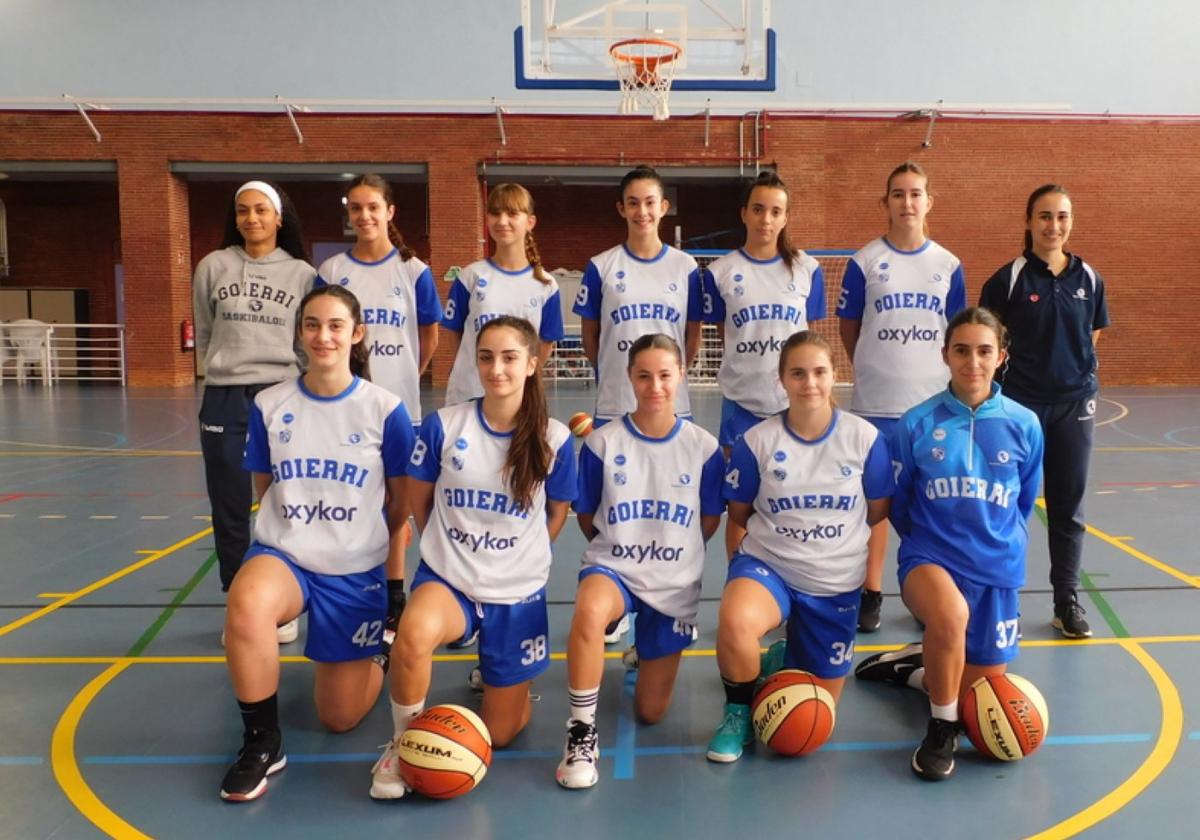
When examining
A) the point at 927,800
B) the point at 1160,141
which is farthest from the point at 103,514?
the point at 1160,141

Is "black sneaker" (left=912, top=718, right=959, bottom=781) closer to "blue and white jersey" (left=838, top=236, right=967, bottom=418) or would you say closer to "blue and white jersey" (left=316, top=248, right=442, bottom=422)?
"blue and white jersey" (left=838, top=236, right=967, bottom=418)

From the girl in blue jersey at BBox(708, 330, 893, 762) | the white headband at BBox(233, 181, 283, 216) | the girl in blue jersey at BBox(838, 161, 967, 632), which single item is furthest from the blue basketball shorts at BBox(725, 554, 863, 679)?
the white headband at BBox(233, 181, 283, 216)

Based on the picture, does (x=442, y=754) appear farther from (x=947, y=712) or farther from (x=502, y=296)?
(x=502, y=296)

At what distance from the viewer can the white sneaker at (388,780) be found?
290 centimetres

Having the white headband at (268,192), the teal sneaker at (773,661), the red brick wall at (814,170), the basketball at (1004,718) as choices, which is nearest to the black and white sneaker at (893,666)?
the teal sneaker at (773,661)

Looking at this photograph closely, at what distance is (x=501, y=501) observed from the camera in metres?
3.25

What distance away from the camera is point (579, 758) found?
3.02m

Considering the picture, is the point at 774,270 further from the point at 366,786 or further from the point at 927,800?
the point at 366,786

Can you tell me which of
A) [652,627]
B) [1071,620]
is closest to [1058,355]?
[1071,620]

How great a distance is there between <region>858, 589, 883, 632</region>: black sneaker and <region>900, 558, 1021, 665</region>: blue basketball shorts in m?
1.19

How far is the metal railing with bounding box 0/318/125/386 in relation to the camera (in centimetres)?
1895

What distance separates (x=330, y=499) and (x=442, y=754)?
99cm

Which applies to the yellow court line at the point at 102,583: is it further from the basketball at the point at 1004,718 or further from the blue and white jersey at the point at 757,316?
the basketball at the point at 1004,718

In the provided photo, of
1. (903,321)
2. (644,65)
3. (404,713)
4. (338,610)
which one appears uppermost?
(644,65)
